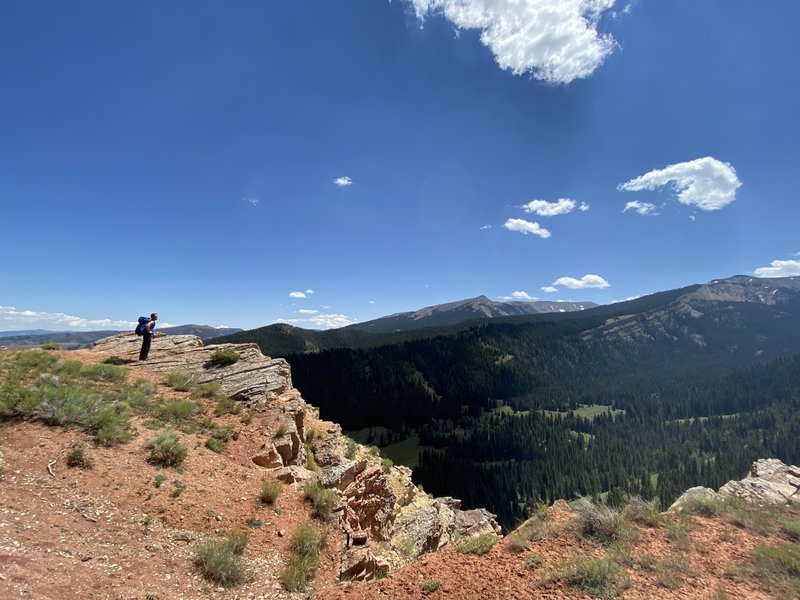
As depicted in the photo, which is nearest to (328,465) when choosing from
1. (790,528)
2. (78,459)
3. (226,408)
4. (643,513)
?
(226,408)

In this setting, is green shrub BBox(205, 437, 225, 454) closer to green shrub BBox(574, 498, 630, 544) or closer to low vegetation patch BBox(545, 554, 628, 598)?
low vegetation patch BBox(545, 554, 628, 598)

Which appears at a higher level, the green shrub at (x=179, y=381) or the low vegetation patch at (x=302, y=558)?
the green shrub at (x=179, y=381)

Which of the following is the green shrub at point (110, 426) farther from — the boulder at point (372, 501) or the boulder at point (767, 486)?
the boulder at point (767, 486)

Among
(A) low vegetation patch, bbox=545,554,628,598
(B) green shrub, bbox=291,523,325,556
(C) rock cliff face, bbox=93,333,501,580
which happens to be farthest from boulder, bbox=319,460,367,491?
(A) low vegetation patch, bbox=545,554,628,598

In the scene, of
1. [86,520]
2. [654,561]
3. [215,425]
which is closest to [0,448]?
[86,520]

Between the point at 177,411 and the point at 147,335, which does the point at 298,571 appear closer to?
the point at 177,411

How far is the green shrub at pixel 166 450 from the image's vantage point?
41.2ft

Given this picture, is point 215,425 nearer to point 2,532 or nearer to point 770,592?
point 2,532

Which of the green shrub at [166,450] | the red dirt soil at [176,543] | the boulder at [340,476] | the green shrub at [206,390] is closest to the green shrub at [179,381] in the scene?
the green shrub at [206,390]

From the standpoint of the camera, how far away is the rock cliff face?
14.4m

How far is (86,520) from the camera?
930 cm

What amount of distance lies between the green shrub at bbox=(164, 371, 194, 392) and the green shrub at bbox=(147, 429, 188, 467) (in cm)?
655

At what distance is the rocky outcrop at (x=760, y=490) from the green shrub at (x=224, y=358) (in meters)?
23.1

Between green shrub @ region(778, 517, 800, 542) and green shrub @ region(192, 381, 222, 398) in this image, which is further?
green shrub @ region(192, 381, 222, 398)
